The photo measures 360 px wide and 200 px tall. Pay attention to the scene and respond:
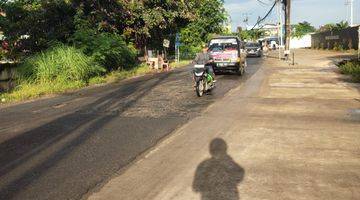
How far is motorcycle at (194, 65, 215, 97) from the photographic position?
1573cm

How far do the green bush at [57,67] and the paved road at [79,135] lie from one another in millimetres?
3953

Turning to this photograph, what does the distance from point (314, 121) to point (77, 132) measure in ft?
17.8

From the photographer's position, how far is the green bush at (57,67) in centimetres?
2047

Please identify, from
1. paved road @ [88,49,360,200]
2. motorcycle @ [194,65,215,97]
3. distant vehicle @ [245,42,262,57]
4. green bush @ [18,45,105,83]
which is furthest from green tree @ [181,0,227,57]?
paved road @ [88,49,360,200]

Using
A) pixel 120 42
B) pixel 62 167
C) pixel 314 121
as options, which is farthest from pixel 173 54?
pixel 62 167

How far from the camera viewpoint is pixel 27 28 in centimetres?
2559

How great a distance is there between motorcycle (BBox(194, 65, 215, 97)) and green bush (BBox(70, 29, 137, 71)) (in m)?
9.06

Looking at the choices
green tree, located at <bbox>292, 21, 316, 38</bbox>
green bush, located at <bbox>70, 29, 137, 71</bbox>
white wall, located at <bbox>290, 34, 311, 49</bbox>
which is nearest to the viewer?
green bush, located at <bbox>70, 29, 137, 71</bbox>

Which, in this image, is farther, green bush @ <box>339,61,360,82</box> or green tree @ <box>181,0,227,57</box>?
green tree @ <box>181,0,227,57</box>

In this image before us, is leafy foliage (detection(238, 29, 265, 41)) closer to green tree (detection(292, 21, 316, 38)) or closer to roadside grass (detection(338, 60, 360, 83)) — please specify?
green tree (detection(292, 21, 316, 38))

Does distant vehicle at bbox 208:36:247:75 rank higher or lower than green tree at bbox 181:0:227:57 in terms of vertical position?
lower

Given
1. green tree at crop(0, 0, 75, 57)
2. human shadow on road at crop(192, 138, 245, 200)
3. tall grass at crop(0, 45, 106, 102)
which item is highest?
green tree at crop(0, 0, 75, 57)

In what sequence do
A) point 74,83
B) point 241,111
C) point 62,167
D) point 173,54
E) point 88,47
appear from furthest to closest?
point 173,54 → point 88,47 → point 74,83 → point 241,111 → point 62,167

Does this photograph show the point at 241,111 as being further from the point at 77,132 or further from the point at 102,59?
the point at 102,59
